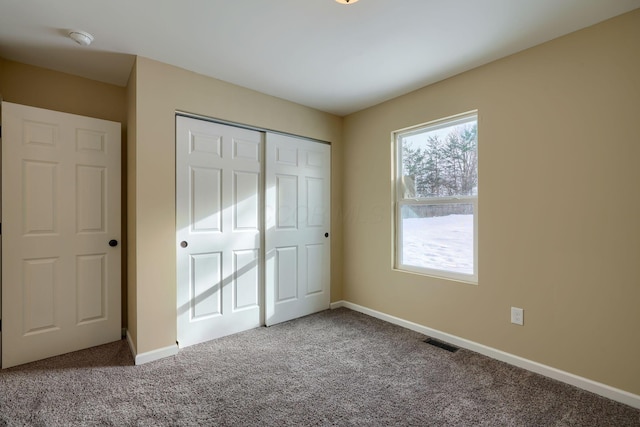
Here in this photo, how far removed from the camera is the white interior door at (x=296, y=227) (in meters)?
3.29

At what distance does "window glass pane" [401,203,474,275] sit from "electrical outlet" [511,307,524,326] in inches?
17.5

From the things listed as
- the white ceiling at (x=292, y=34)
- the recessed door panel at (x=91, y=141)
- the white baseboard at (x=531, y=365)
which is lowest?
the white baseboard at (x=531, y=365)

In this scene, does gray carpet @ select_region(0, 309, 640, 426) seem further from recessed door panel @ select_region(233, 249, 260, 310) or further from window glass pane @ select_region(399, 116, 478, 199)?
window glass pane @ select_region(399, 116, 478, 199)

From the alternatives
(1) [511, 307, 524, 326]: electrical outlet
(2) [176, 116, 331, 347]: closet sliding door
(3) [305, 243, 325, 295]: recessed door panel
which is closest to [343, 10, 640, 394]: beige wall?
(1) [511, 307, 524, 326]: electrical outlet

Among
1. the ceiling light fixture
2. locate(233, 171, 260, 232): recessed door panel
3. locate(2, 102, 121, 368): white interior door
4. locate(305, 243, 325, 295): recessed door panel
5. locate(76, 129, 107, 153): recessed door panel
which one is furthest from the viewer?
locate(305, 243, 325, 295): recessed door panel

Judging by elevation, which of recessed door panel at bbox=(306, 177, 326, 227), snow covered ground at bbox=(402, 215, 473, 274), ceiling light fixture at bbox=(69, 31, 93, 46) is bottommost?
snow covered ground at bbox=(402, 215, 473, 274)

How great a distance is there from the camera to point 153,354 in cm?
247

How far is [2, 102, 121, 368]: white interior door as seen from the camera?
7.70 ft

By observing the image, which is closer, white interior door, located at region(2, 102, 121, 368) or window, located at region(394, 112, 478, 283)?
white interior door, located at region(2, 102, 121, 368)

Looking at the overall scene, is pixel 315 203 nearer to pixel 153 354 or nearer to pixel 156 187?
pixel 156 187

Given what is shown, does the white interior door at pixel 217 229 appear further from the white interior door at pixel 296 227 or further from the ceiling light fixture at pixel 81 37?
the ceiling light fixture at pixel 81 37

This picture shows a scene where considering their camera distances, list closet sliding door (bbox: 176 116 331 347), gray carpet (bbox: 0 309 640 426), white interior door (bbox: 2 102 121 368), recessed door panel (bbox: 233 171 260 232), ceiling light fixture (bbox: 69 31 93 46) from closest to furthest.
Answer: gray carpet (bbox: 0 309 640 426) < ceiling light fixture (bbox: 69 31 93 46) < white interior door (bbox: 2 102 121 368) < closet sliding door (bbox: 176 116 331 347) < recessed door panel (bbox: 233 171 260 232)

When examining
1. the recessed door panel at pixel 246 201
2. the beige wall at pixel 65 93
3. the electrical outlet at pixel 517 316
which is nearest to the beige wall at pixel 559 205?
the electrical outlet at pixel 517 316

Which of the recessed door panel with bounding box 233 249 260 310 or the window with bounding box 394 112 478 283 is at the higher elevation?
the window with bounding box 394 112 478 283
